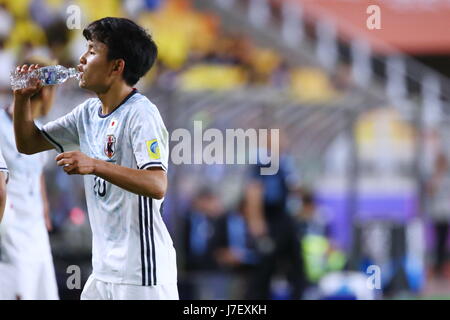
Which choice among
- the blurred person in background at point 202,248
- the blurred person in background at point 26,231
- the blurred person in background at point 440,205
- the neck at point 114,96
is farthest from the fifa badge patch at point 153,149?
the blurred person in background at point 440,205

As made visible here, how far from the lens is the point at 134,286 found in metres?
3.26

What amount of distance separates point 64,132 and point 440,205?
7.46 m

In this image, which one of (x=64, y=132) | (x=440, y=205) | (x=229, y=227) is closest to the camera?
(x=64, y=132)

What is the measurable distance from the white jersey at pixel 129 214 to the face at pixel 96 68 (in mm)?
107

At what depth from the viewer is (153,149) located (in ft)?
10.3

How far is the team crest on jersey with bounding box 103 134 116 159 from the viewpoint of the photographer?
329 cm

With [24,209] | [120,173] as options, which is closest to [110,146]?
[120,173]

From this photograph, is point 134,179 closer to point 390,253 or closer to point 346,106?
point 390,253

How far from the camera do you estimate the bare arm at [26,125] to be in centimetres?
340

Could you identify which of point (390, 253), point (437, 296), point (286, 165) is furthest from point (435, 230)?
point (286, 165)

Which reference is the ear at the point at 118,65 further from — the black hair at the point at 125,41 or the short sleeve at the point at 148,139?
the short sleeve at the point at 148,139

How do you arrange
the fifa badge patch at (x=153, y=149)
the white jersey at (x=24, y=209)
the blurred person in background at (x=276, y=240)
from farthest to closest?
1. the blurred person in background at (x=276, y=240)
2. the white jersey at (x=24, y=209)
3. the fifa badge patch at (x=153, y=149)

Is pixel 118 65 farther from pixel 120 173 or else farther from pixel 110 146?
pixel 120 173
